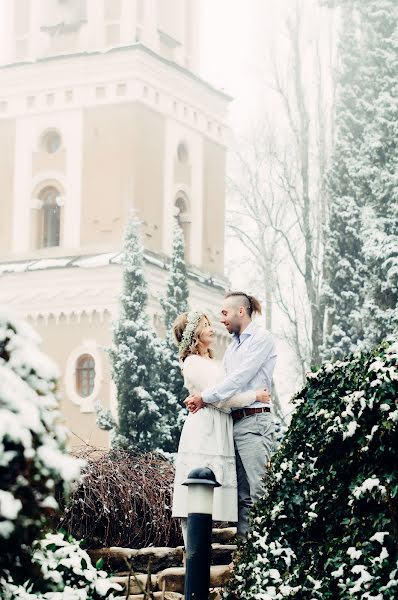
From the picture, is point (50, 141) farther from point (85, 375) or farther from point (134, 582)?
point (134, 582)

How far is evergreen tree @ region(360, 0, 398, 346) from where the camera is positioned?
85.4 feet

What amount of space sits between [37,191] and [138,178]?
3266mm

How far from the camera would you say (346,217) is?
2739 cm

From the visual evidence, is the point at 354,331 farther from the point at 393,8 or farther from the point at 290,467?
the point at 290,467

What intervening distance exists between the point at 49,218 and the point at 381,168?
13832 mm

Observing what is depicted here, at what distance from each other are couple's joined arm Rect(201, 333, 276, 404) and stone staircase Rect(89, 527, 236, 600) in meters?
0.78

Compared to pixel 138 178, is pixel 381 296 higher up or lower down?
lower down

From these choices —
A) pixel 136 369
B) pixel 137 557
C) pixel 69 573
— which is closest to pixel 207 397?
pixel 137 557

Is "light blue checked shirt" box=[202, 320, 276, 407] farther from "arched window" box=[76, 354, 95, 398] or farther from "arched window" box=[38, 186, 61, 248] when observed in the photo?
"arched window" box=[38, 186, 61, 248]

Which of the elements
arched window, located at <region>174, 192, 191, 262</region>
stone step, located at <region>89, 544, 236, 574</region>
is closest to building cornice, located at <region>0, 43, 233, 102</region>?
arched window, located at <region>174, 192, 191, 262</region>

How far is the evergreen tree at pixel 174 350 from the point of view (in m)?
27.4

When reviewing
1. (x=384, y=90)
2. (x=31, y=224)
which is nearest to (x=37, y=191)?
(x=31, y=224)

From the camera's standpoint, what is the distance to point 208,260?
130 feet

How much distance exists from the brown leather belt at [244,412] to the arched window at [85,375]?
28722 mm
